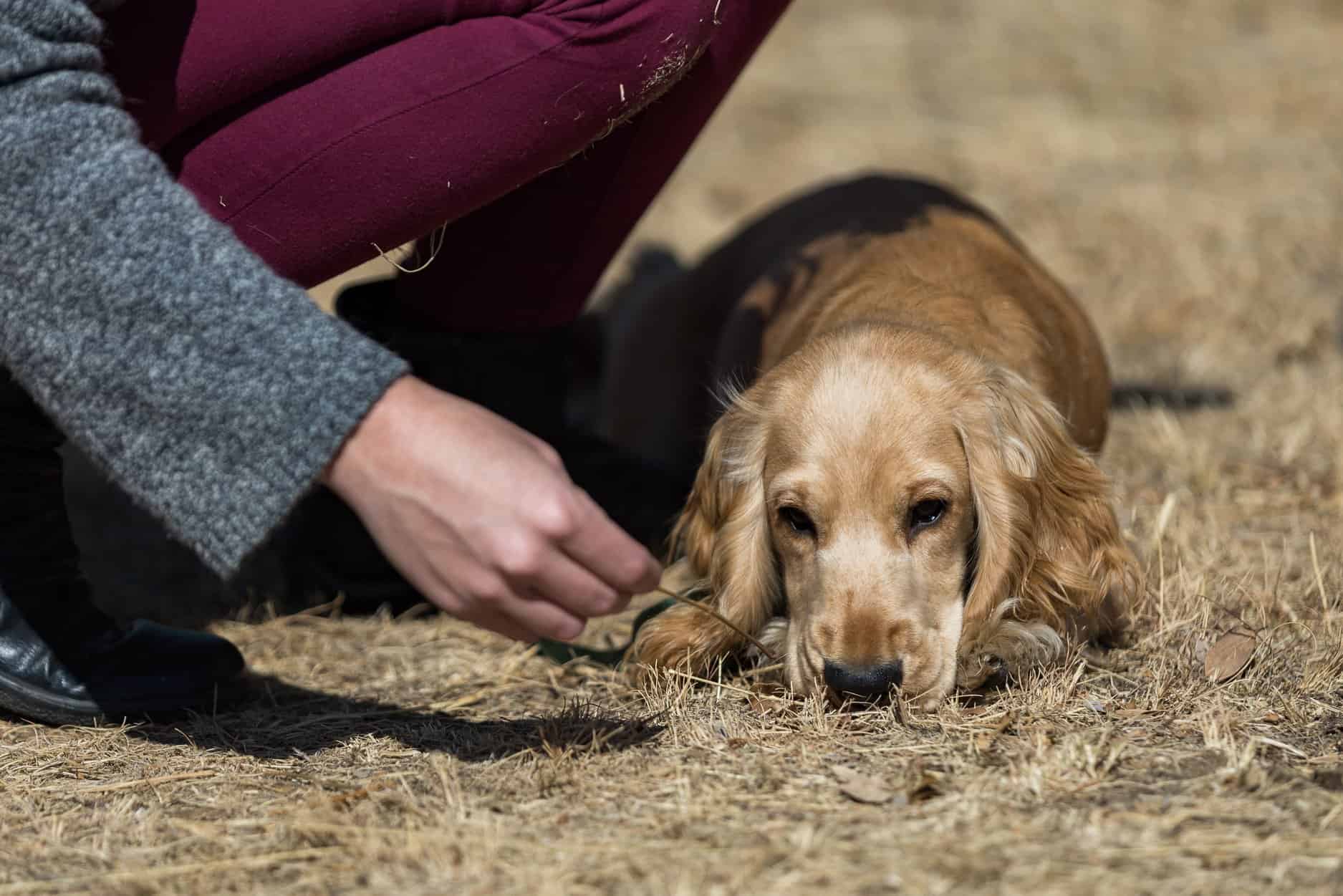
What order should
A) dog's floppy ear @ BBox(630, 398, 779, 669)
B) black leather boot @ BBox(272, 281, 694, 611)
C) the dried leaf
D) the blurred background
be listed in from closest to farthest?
the dried leaf < dog's floppy ear @ BBox(630, 398, 779, 669) < black leather boot @ BBox(272, 281, 694, 611) < the blurred background

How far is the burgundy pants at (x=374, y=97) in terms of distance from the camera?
7.48 ft

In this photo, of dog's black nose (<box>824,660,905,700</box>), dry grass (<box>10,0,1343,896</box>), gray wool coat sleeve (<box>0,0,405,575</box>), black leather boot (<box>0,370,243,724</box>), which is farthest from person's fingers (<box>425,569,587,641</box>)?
black leather boot (<box>0,370,243,724</box>)

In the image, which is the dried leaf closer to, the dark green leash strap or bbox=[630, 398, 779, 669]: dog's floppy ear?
bbox=[630, 398, 779, 669]: dog's floppy ear

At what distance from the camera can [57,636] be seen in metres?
2.51

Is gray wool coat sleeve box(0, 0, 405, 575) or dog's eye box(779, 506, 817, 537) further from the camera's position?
dog's eye box(779, 506, 817, 537)

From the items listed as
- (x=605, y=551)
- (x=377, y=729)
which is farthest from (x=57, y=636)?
(x=605, y=551)

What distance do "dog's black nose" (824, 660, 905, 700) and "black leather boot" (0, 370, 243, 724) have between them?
1.07 meters

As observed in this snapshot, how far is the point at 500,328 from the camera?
312 cm

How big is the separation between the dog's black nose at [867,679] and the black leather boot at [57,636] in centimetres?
107

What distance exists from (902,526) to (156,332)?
143 cm

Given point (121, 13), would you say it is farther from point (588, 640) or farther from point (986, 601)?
point (986, 601)

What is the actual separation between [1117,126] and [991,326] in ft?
14.5

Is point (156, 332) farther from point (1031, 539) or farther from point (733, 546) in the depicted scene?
point (1031, 539)

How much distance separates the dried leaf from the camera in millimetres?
2375
